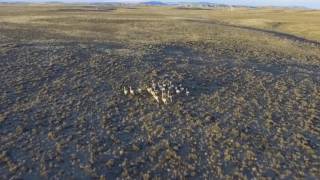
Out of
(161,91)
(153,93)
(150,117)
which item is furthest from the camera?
(161,91)

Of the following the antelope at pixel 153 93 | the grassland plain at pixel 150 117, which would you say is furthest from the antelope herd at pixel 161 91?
the grassland plain at pixel 150 117

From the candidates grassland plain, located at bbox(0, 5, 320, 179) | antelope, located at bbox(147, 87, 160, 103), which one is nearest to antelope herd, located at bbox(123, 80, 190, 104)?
antelope, located at bbox(147, 87, 160, 103)

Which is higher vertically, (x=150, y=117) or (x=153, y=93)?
(x=153, y=93)

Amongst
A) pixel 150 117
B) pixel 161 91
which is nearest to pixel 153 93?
pixel 161 91

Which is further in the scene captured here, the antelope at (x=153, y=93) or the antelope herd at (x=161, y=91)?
the antelope herd at (x=161, y=91)

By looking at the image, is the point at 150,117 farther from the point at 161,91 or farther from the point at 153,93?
the point at 161,91

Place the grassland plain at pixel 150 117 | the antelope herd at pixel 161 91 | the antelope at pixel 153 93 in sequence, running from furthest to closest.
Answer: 1. the antelope herd at pixel 161 91
2. the antelope at pixel 153 93
3. the grassland plain at pixel 150 117

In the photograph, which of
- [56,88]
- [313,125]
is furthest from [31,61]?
[313,125]

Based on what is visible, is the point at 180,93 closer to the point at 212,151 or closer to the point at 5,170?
the point at 212,151

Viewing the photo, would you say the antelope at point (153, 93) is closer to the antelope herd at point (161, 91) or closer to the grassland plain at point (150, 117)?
the antelope herd at point (161, 91)
